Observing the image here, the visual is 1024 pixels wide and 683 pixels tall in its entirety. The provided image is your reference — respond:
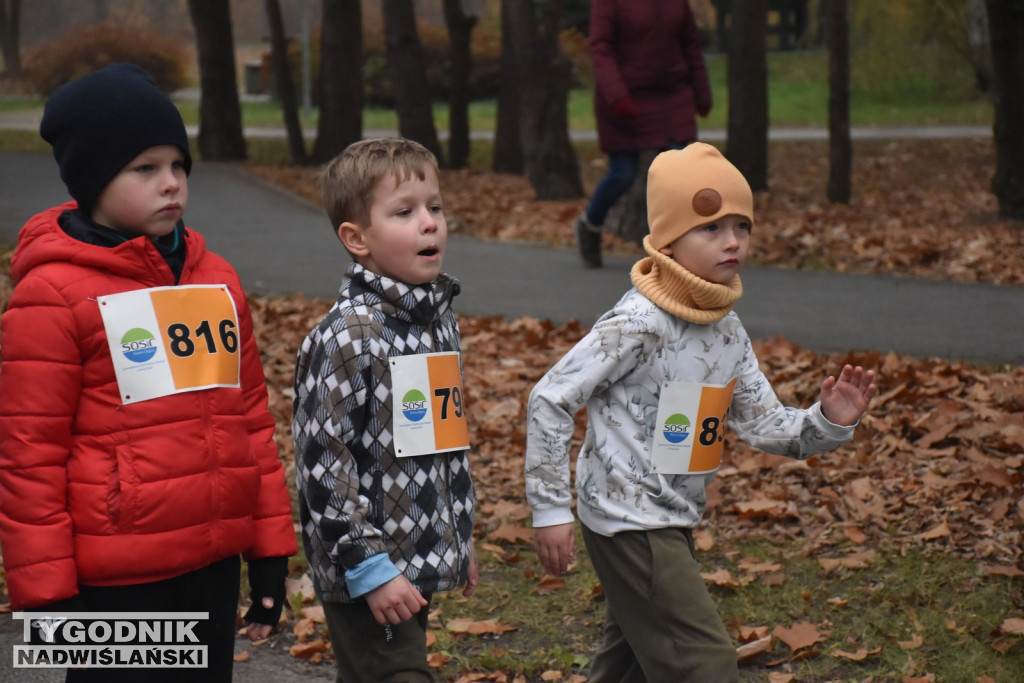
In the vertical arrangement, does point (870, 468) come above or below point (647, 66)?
below

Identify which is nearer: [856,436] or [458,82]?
[856,436]

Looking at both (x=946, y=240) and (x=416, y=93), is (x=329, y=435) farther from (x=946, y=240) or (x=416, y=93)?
(x=416, y=93)

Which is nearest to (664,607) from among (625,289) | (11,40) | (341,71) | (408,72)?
(625,289)

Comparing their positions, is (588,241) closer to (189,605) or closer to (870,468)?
(870,468)

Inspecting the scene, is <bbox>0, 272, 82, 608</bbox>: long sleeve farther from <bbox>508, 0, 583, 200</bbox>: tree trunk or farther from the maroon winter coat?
<bbox>508, 0, 583, 200</bbox>: tree trunk

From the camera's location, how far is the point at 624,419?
10.3 ft

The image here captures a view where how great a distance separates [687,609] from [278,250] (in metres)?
9.62

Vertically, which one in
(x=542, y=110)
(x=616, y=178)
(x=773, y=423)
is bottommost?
(x=542, y=110)

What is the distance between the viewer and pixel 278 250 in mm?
12148

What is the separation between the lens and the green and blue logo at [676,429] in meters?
3.13

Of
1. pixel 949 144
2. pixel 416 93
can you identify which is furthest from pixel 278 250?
pixel 949 144

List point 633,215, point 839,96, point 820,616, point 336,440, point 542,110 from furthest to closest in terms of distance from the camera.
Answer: point 542,110
point 839,96
point 633,215
point 820,616
point 336,440

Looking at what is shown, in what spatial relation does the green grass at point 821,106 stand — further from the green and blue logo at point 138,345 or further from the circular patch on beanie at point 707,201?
the green and blue logo at point 138,345

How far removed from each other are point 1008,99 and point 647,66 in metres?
4.75
